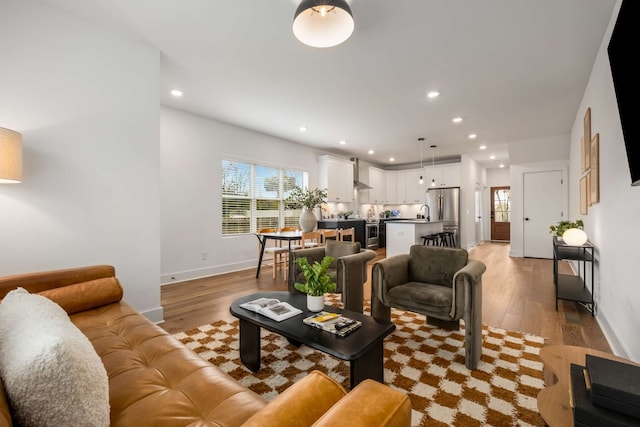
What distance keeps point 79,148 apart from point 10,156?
1.98ft

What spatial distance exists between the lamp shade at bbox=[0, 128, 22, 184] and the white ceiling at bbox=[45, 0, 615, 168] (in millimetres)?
1252

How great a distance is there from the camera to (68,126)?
2.38 m

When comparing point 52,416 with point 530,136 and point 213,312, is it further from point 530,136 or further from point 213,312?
point 530,136

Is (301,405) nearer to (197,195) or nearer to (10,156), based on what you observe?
(10,156)

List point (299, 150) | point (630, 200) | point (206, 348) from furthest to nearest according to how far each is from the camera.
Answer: point (299, 150)
point (206, 348)
point (630, 200)

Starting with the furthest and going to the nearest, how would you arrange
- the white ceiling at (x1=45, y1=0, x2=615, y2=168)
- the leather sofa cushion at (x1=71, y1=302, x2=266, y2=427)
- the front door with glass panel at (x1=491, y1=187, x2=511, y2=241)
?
1. the front door with glass panel at (x1=491, y1=187, x2=511, y2=241)
2. the white ceiling at (x1=45, y1=0, x2=615, y2=168)
3. the leather sofa cushion at (x1=71, y1=302, x2=266, y2=427)

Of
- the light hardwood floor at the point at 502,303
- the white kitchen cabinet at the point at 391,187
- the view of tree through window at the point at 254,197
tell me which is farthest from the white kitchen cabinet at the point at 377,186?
the light hardwood floor at the point at 502,303

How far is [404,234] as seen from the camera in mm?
5918

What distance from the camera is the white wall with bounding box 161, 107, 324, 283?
14.6 ft

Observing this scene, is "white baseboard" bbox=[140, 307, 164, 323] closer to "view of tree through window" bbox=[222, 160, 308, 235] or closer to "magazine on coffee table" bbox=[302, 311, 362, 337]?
"magazine on coffee table" bbox=[302, 311, 362, 337]

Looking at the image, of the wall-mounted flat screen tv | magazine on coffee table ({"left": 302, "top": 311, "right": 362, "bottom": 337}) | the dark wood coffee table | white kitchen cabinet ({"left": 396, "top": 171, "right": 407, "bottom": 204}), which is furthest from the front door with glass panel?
magazine on coffee table ({"left": 302, "top": 311, "right": 362, "bottom": 337})

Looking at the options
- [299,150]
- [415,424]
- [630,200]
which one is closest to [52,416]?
[415,424]

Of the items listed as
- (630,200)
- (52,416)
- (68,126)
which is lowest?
(52,416)

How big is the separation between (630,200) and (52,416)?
3155mm
